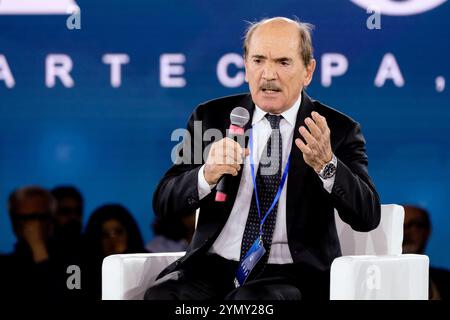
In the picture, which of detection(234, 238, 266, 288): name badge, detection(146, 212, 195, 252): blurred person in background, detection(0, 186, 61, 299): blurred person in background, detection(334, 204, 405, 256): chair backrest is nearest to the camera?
detection(234, 238, 266, 288): name badge

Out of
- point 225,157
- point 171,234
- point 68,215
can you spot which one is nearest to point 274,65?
point 225,157

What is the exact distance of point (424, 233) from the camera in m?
4.58

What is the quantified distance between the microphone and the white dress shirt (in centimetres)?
4

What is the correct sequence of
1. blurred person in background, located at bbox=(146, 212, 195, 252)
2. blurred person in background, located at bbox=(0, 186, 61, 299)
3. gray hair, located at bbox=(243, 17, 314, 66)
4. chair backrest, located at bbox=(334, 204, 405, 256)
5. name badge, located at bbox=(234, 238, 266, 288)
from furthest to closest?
blurred person in background, located at bbox=(146, 212, 195, 252) → blurred person in background, located at bbox=(0, 186, 61, 299) → chair backrest, located at bbox=(334, 204, 405, 256) → gray hair, located at bbox=(243, 17, 314, 66) → name badge, located at bbox=(234, 238, 266, 288)

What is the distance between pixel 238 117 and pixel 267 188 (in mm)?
290

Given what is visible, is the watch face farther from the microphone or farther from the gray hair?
the gray hair

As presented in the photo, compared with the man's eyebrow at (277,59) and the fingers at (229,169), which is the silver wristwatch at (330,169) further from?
the man's eyebrow at (277,59)

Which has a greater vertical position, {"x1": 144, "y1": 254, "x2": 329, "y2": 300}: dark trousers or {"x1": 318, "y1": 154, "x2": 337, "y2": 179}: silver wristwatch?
{"x1": 318, "y1": 154, "x2": 337, "y2": 179}: silver wristwatch

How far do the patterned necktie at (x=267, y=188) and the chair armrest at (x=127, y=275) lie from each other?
0.40 meters

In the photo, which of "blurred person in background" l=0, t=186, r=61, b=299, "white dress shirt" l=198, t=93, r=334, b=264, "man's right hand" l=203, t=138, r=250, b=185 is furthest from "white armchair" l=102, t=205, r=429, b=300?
"blurred person in background" l=0, t=186, r=61, b=299

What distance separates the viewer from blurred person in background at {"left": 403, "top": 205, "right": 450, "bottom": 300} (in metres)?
4.48

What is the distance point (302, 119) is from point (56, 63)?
229 cm

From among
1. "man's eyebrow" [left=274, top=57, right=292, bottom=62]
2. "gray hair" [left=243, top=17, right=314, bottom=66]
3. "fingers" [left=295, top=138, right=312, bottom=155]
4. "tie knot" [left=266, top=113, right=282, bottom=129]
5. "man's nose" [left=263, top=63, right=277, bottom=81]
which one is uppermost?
"gray hair" [left=243, top=17, right=314, bottom=66]
